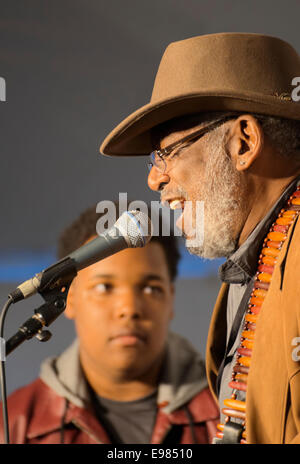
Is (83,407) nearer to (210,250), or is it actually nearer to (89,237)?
(89,237)

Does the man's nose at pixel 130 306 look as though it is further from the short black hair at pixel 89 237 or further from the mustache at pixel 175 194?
the mustache at pixel 175 194

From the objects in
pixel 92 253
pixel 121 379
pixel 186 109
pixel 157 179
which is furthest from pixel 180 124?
pixel 121 379

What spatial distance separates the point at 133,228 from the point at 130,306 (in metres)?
0.97

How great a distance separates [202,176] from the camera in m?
1.51

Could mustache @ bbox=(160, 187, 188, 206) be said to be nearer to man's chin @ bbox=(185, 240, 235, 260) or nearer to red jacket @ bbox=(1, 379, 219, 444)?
man's chin @ bbox=(185, 240, 235, 260)

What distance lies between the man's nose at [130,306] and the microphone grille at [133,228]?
95 cm

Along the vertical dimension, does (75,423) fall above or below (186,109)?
below

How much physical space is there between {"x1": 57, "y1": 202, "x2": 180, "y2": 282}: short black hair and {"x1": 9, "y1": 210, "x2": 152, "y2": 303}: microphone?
1051 millimetres

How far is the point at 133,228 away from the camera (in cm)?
129

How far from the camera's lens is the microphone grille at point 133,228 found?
1.28 metres

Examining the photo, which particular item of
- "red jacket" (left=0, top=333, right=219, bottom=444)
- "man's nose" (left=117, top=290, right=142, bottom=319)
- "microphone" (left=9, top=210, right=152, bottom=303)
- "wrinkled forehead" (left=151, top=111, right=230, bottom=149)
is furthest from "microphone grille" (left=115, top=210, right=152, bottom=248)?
"red jacket" (left=0, top=333, right=219, bottom=444)

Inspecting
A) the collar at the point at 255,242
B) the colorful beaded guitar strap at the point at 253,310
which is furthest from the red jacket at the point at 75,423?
the collar at the point at 255,242

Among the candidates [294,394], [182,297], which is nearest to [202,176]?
[294,394]

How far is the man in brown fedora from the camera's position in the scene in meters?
1.40
